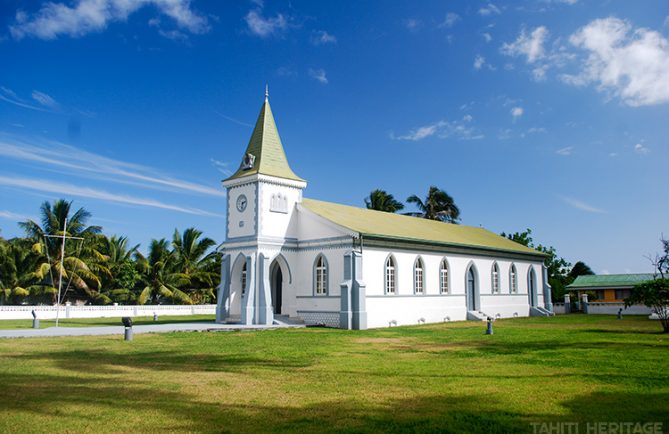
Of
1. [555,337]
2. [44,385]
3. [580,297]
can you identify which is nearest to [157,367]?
[44,385]

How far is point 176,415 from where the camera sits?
801cm

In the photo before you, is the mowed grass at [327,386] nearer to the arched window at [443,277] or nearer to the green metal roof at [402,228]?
the green metal roof at [402,228]

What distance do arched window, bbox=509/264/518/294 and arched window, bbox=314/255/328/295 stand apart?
16.6 meters

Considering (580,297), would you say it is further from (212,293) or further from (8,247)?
(8,247)

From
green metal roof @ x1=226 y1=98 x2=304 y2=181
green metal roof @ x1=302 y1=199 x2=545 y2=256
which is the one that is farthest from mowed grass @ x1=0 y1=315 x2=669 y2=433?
green metal roof @ x1=226 y1=98 x2=304 y2=181

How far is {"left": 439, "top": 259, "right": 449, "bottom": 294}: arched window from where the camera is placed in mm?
32219

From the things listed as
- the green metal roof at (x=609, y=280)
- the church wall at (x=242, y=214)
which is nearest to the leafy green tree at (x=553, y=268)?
the green metal roof at (x=609, y=280)

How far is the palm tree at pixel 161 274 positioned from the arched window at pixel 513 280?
80.8 ft

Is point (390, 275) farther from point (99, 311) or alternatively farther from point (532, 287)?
point (99, 311)

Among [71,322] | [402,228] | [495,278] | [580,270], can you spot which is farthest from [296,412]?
[580,270]

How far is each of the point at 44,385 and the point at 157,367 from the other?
277 cm

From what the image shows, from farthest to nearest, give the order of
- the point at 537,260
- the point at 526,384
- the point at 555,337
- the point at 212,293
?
the point at 212,293, the point at 537,260, the point at 555,337, the point at 526,384

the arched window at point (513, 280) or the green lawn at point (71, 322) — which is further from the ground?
the arched window at point (513, 280)

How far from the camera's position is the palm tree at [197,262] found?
45.2 metres
